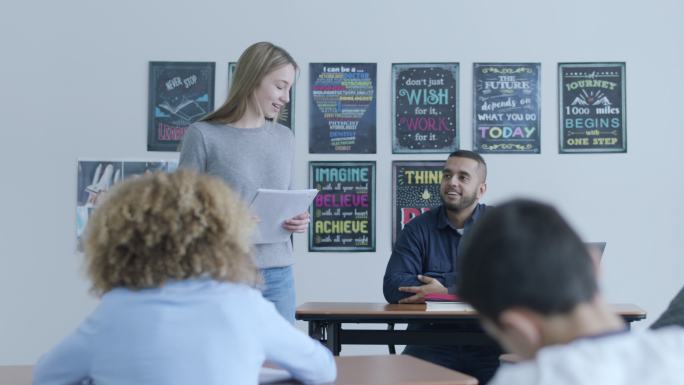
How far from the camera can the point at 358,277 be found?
182 inches

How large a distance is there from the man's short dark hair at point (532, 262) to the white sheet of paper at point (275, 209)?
1.72 m

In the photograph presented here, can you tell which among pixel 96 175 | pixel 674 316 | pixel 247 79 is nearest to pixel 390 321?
pixel 247 79

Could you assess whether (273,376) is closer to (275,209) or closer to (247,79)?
(275,209)

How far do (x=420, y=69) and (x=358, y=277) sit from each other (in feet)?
3.98

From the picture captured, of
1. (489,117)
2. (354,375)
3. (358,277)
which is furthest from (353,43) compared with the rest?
(354,375)

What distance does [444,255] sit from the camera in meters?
3.70

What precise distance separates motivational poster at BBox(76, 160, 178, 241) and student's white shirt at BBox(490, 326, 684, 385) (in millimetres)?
4009

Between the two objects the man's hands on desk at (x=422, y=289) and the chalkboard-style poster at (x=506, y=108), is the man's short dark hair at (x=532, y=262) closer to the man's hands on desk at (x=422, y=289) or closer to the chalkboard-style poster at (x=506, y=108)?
the man's hands on desk at (x=422, y=289)

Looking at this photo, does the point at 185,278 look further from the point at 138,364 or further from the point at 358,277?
the point at 358,277

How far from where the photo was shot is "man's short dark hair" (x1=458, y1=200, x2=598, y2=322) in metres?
0.85

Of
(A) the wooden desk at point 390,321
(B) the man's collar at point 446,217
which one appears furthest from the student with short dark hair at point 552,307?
(B) the man's collar at point 446,217

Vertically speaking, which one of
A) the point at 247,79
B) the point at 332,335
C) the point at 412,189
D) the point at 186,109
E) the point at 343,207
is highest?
the point at 186,109

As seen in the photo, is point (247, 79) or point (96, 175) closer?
point (247, 79)

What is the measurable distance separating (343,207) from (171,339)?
3.24 m
